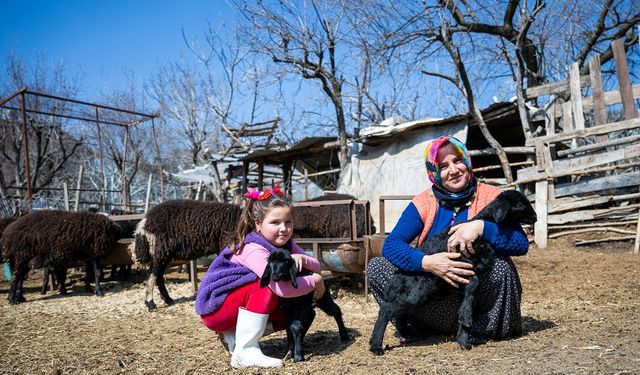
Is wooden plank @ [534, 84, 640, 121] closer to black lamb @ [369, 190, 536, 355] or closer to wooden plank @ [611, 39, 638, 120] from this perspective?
wooden plank @ [611, 39, 638, 120]

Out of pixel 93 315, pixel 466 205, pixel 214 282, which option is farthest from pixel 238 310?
pixel 93 315

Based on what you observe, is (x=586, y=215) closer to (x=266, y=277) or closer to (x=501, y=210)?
(x=501, y=210)

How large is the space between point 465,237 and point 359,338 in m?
1.32

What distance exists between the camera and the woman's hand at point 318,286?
3.13 m

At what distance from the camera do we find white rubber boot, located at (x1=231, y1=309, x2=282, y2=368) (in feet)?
9.51

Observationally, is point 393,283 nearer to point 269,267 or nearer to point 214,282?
point 269,267

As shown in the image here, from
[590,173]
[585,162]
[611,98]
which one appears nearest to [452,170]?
[585,162]

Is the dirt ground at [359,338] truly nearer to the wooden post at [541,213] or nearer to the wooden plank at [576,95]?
the wooden post at [541,213]

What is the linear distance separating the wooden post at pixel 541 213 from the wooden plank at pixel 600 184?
1.06ft

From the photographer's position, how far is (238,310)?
3.02 m

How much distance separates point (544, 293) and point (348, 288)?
95.2 inches

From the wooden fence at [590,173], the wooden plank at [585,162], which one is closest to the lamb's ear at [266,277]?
the wooden fence at [590,173]

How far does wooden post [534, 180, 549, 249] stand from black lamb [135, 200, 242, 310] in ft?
17.7

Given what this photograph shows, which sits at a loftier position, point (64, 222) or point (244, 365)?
point (64, 222)
